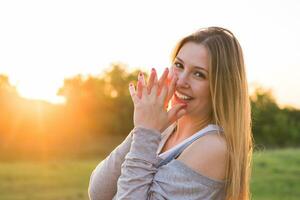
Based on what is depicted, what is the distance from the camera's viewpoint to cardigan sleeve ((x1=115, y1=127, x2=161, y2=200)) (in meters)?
1.99

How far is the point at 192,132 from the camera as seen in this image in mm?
2295

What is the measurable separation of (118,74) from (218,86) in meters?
40.6

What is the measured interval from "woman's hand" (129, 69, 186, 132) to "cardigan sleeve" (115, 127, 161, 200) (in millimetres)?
28

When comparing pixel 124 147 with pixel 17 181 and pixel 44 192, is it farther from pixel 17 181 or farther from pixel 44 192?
pixel 17 181

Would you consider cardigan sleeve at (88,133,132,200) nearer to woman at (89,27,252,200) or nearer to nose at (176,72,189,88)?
woman at (89,27,252,200)

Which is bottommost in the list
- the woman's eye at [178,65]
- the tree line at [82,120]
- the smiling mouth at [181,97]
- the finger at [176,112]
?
the tree line at [82,120]

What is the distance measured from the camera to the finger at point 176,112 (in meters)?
2.10

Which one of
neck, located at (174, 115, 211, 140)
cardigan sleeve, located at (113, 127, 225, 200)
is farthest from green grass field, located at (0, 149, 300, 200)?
cardigan sleeve, located at (113, 127, 225, 200)

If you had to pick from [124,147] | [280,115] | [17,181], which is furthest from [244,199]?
[280,115]

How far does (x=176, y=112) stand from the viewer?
2.12 m

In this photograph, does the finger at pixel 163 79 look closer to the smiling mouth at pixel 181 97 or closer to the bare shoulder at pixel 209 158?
the smiling mouth at pixel 181 97

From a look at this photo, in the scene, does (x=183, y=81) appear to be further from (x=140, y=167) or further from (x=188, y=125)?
(x=140, y=167)

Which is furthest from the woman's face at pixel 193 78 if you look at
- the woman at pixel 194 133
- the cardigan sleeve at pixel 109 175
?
the cardigan sleeve at pixel 109 175

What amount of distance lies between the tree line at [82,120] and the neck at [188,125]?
80.3 ft
